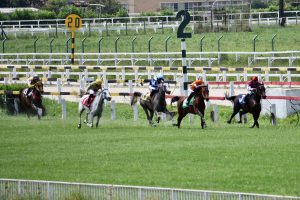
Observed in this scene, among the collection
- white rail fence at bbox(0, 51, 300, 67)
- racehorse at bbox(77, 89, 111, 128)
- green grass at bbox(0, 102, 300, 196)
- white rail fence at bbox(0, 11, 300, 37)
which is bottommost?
green grass at bbox(0, 102, 300, 196)

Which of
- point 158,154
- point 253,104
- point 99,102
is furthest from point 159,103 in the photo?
point 158,154

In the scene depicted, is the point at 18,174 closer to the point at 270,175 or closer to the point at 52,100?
the point at 270,175

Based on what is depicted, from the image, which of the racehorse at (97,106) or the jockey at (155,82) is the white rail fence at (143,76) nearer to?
the jockey at (155,82)

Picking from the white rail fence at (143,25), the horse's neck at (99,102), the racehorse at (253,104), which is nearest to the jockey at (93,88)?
the horse's neck at (99,102)

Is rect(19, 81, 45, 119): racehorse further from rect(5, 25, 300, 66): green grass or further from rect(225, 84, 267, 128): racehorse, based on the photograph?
rect(5, 25, 300, 66): green grass

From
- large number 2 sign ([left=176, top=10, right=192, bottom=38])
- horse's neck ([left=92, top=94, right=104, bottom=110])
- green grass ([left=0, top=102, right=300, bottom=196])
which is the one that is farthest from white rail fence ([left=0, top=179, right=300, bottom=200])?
large number 2 sign ([left=176, top=10, right=192, bottom=38])

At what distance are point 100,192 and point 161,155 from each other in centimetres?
571

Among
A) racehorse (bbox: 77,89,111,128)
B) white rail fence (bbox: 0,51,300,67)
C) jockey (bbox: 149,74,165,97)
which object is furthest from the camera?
white rail fence (bbox: 0,51,300,67)

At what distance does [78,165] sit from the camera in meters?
23.1

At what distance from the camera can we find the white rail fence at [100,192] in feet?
56.6

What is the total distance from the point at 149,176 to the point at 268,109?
46.8 ft

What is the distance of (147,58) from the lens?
5428 cm

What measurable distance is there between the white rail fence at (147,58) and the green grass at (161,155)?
18.4 m

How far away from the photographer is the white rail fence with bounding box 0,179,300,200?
17266mm
